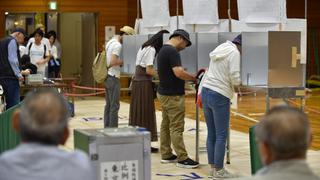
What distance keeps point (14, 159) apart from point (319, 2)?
61.8 ft

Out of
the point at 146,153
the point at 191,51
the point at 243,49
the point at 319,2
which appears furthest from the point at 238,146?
the point at 319,2

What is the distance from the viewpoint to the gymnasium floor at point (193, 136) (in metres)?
6.61

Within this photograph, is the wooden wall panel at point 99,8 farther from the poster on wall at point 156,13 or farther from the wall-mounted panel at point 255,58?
the wall-mounted panel at point 255,58

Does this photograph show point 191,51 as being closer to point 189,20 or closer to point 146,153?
point 189,20

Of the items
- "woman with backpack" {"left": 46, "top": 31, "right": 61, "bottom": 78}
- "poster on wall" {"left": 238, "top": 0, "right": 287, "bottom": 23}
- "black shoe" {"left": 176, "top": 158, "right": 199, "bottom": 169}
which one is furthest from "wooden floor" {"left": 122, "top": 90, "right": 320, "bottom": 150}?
"woman with backpack" {"left": 46, "top": 31, "right": 61, "bottom": 78}

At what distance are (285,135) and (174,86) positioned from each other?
448 centimetres

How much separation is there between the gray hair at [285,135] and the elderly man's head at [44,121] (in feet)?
2.22

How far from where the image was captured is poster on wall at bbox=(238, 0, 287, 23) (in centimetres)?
656

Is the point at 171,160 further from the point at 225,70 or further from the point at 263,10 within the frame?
the point at 263,10

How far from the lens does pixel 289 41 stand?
20.0 ft

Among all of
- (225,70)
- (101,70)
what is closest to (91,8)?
(101,70)

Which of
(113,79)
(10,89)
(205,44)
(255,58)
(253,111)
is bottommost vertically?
(253,111)

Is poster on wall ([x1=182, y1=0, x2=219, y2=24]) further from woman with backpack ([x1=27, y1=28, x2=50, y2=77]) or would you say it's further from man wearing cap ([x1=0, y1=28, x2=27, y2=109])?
woman with backpack ([x1=27, y1=28, x2=50, y2=77])

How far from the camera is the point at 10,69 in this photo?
841 centimetres
